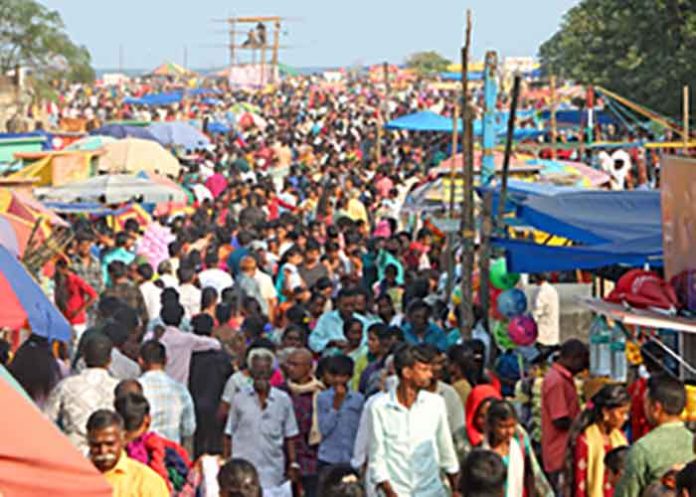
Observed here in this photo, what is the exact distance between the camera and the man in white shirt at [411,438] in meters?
7.39

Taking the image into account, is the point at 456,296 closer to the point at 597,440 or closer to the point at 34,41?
the point at 597,440

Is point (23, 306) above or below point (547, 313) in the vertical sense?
above

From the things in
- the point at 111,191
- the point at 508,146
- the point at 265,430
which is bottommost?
the point at 265,430

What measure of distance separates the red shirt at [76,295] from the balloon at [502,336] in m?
3.41

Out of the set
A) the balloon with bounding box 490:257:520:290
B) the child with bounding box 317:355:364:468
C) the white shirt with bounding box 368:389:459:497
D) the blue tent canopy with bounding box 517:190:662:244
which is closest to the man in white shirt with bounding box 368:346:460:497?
the white shirt with bounding box 368:389:459:497

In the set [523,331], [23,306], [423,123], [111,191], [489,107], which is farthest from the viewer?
[423,123]

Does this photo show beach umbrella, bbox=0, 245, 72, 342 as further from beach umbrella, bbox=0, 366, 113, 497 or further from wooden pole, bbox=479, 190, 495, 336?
wooden pole, bbox=479, 190, 495, 336

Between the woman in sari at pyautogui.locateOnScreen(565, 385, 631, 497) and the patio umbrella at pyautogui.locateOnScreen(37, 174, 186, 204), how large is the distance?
35.2ft

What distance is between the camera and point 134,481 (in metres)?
6.38

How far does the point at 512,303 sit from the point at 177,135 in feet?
69.5

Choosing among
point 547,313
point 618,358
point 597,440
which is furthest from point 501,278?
point 597,440

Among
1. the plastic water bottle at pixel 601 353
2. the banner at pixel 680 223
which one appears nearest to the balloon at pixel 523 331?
the plastic water bottle at pixel 601 353

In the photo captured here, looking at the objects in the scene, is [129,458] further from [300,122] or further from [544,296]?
[300,122]

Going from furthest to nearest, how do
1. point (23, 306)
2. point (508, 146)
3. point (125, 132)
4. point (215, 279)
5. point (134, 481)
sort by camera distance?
1. point (125, 132)
2. point (215, 279)
3. point (508, 146)
4. point (23, 306)
5. point (134, 481)
